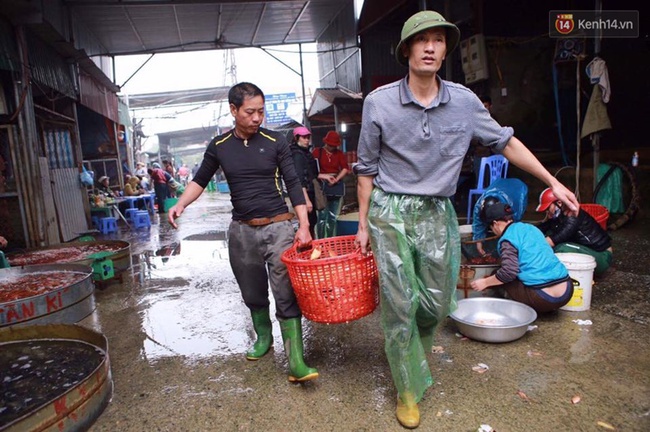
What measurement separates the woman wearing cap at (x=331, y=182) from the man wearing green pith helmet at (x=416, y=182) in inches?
186

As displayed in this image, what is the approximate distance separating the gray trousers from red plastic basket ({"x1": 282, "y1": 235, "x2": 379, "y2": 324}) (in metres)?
0.34

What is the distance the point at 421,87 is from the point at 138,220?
1165 cm

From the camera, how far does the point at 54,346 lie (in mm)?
3422

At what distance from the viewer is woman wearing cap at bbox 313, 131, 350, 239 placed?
7590 millimetres

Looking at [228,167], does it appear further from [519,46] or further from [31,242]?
[519,46]

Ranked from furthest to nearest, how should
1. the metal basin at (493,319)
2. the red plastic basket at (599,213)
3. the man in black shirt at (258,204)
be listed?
the red plastic basket at (599,213)
the metal basin at (493,319)
the man in black shirt at (258,204)

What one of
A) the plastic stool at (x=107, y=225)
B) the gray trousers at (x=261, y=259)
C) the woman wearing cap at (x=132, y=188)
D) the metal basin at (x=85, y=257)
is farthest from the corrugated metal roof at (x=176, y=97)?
the gray trousers at (x=261, y=259)

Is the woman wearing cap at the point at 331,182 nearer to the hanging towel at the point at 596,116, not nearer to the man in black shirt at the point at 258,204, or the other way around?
the man in black shirt at the point at 258,204

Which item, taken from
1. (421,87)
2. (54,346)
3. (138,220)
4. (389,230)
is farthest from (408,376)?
(138,220)

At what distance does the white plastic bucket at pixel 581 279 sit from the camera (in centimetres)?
387

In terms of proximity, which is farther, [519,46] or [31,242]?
[519,46]

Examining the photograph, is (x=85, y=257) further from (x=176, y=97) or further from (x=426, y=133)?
(x=176, y=97)

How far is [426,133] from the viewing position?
242cm

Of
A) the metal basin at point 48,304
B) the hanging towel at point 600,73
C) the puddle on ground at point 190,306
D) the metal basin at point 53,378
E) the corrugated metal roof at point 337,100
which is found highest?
the corrugated metal roof at point 337,100
